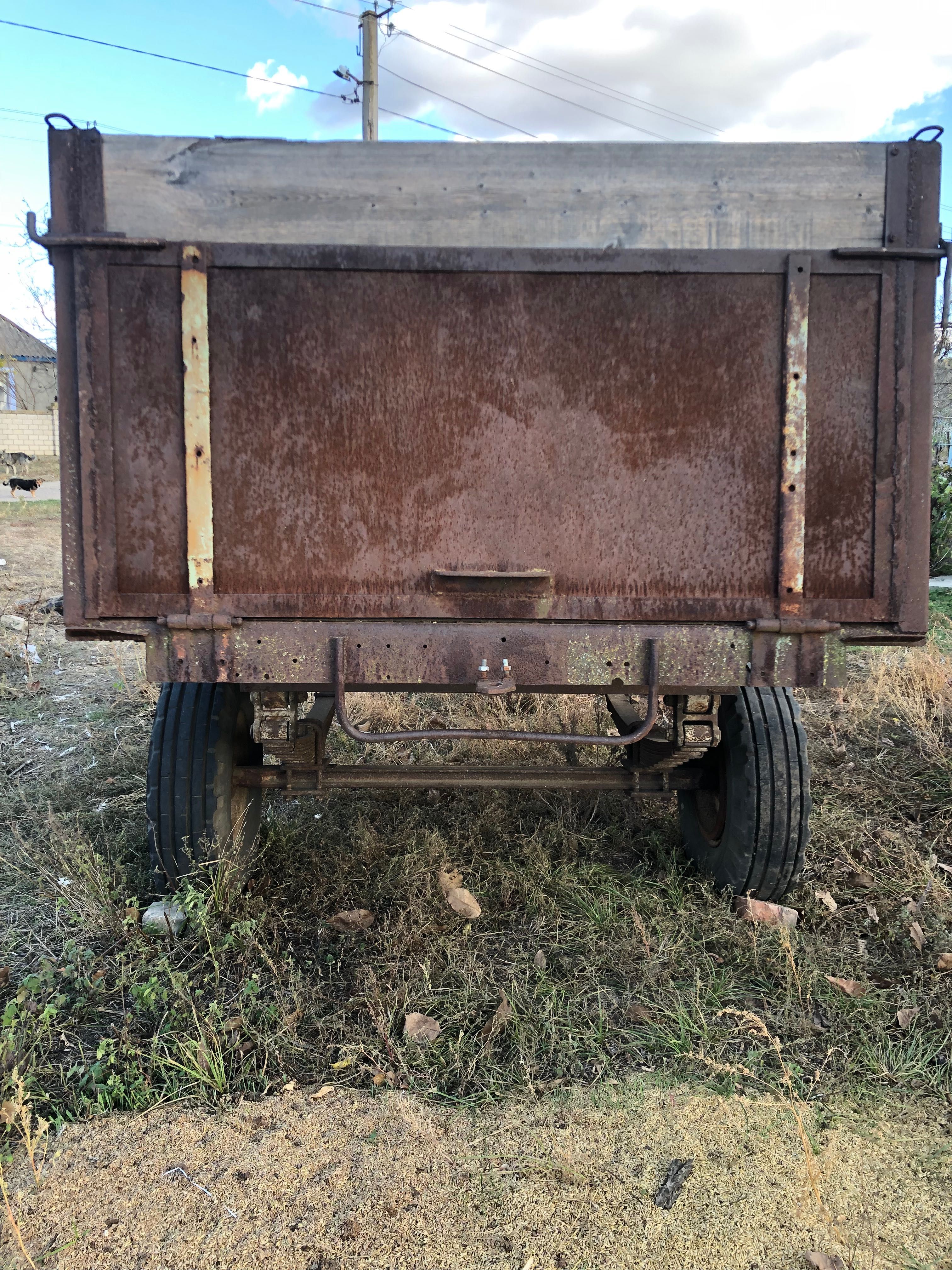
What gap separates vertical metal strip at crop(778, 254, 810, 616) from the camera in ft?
8.32

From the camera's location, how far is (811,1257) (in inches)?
74.9

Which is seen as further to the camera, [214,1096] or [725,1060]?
[725,1060]

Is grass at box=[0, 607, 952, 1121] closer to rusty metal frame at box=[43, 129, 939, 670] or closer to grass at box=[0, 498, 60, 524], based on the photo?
rusty metal frame at box=[43, 129, 939, 670]

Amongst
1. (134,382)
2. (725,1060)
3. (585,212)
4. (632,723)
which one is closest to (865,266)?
(585,212)

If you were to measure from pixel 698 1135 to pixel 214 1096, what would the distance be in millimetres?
1270

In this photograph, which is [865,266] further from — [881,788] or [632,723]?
[881,788]

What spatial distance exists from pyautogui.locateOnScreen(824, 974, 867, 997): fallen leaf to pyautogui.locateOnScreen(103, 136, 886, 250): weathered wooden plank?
7.43ft

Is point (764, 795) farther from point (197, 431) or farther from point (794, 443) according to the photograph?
point (197, 431)

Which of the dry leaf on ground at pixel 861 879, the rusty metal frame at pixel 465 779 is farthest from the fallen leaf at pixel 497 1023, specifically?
the dry leaf on ground at pixel 861 879

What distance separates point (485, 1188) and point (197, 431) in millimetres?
2091

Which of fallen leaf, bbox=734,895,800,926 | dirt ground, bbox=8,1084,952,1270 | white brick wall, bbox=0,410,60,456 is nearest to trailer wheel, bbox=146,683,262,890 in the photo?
dirt ground, bbox=8,1084,952,1270

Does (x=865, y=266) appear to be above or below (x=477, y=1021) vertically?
above

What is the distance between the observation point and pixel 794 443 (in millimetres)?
2592

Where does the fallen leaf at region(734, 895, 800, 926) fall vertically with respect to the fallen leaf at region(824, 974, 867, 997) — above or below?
above
